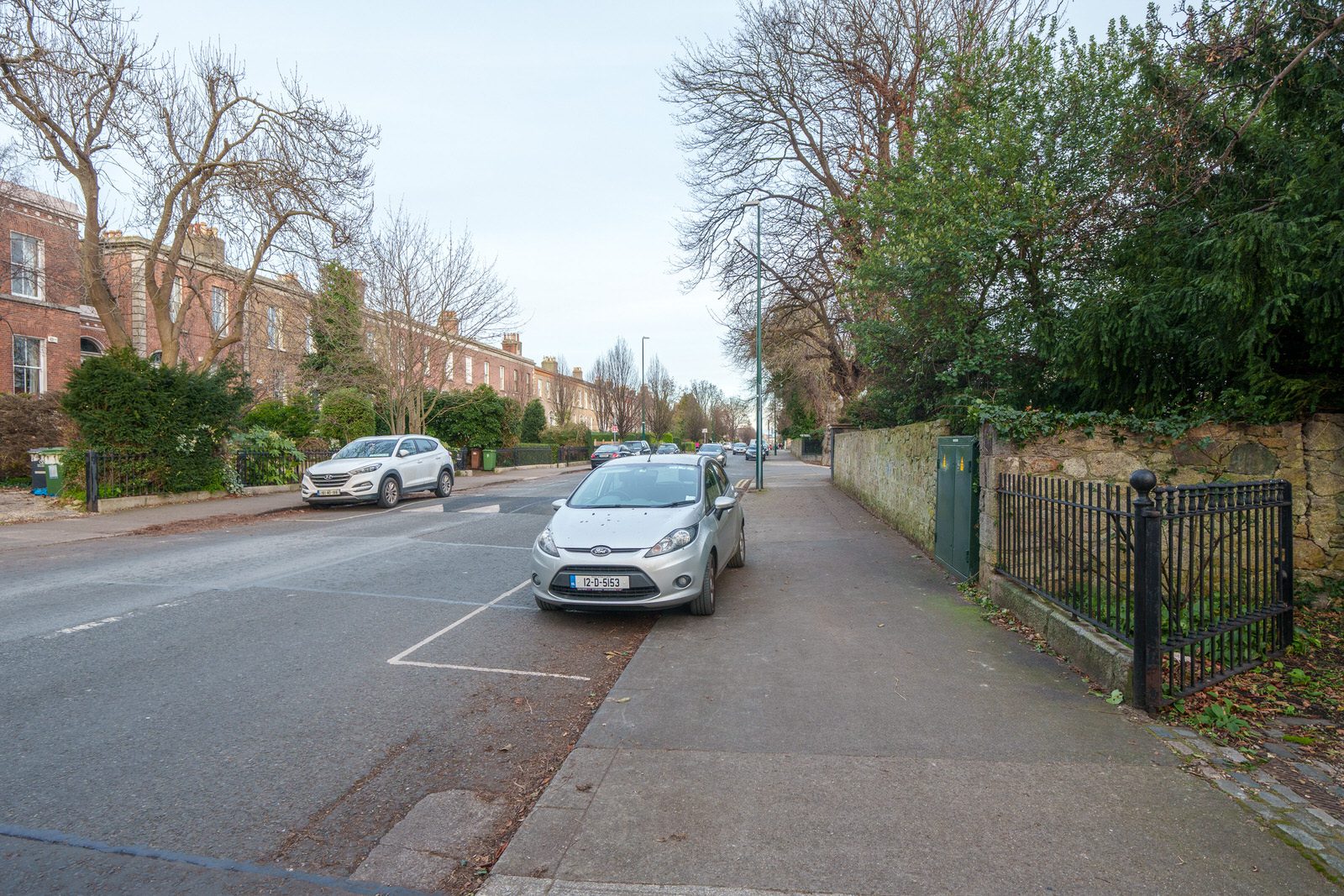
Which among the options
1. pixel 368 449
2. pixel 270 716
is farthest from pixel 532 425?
pixel 270 716

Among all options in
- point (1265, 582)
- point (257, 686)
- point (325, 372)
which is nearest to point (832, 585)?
point (1265, 582)

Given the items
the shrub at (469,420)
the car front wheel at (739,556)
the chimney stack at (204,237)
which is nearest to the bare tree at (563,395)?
the shrub at (469,420)

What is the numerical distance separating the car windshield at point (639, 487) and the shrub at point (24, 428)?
18530 millimetres

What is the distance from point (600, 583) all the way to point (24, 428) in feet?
70.8

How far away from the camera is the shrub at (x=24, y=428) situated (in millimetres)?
19578

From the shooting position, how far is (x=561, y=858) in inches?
119

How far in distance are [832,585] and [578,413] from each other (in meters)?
67.9

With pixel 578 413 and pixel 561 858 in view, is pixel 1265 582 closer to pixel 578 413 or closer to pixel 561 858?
pixel 561 858

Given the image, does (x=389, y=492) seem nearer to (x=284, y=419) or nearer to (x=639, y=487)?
(x=284, y=419)

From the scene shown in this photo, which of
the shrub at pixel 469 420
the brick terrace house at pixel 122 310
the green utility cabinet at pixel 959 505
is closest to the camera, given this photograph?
the green utility cabinet at pixel 959 505

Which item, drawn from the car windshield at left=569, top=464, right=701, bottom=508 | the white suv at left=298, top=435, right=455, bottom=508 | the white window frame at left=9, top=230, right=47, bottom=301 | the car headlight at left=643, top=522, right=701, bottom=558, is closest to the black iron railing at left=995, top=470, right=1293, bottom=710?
the car headlight at left=643, top=522, right=701, bottom=558

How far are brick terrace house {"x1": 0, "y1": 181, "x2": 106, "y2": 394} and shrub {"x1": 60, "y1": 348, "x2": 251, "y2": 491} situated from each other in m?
14.2

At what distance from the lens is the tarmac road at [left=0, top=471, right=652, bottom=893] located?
3.07 meters

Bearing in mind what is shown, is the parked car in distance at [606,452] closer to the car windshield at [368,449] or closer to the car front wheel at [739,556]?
the car windshield at [368,449]
